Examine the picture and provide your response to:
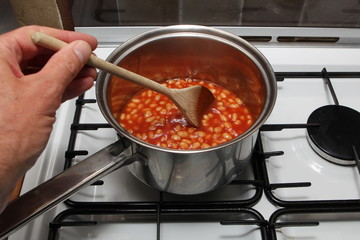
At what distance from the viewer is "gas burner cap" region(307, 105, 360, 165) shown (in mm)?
897

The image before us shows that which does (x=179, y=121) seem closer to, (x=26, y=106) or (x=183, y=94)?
(x=183, y=94)

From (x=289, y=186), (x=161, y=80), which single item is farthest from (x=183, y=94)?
(x=289, y=186)

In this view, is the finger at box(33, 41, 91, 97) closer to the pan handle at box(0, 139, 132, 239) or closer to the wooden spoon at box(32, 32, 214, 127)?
the wooden spoon at box(32, 32, 214, 127)

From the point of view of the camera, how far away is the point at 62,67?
2.14ft

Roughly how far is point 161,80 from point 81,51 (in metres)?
0.44

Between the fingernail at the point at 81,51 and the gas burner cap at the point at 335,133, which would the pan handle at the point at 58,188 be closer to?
the fingernail at the point at 81,51

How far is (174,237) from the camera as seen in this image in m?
0.80

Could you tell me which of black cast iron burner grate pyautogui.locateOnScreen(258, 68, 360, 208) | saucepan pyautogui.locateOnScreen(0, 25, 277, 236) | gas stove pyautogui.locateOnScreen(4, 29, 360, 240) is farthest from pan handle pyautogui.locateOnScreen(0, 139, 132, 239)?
black cast iron burner grate pyautogui.locateOnScreen(258, 68, 360, 208)

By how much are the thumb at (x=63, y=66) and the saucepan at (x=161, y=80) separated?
118mm

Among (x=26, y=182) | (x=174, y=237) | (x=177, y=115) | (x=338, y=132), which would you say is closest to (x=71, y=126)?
(x=26, y=182)

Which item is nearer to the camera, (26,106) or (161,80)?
(26,106)

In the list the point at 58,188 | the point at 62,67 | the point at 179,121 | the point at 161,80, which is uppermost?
the point at 161,80

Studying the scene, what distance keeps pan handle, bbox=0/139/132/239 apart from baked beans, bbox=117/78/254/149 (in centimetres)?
22

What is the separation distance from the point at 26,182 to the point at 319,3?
3.48 ft
